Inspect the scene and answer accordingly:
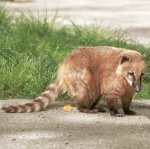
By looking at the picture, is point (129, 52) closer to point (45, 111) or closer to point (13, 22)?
point (45, 111)

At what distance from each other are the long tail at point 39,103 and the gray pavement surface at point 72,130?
58mm

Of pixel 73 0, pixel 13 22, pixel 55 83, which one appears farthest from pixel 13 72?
pixel 73 0

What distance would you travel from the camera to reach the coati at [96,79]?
714 cm

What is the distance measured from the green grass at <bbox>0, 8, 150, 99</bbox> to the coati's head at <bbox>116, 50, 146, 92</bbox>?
5.73 ft

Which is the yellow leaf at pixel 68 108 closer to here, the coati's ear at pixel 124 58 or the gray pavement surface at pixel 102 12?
the coati's ear at pixel 124 58

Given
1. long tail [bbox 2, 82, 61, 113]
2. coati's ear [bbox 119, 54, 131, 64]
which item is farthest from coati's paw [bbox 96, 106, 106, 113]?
coati's ear [bbox 119, 54, 131, 64]

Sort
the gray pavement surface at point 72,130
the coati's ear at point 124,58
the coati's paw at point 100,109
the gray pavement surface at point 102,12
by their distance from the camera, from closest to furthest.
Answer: the gray pavement surface at point 72,130 → the coati's ear at point 124,58 → the coati's paw at point 100,109 → the gray pavement surface at point 102,12

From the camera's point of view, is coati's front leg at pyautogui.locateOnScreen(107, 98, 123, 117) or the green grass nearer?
coati's front leg at pyautogui.locateOnScreen(107, 98, 123, 117)

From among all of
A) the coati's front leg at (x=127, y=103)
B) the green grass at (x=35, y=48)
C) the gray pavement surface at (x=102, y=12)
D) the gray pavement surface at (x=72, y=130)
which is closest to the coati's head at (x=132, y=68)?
the coati's front leg at (x=127, y=103)

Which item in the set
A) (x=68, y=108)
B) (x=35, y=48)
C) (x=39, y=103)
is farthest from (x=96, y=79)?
(x=35, y=48)

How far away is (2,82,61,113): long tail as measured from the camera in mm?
7285

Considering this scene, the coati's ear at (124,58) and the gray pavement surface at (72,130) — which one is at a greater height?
the coati's ear at (124,58)

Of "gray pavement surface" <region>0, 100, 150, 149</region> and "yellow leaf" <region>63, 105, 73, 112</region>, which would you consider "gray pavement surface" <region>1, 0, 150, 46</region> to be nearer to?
"yellow leaf" <region>63, 105, 73, 112</region>

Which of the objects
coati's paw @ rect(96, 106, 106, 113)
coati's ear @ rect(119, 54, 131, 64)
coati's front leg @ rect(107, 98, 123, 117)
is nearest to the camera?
coati's ear @ rect(119, 54, 131, 64)
